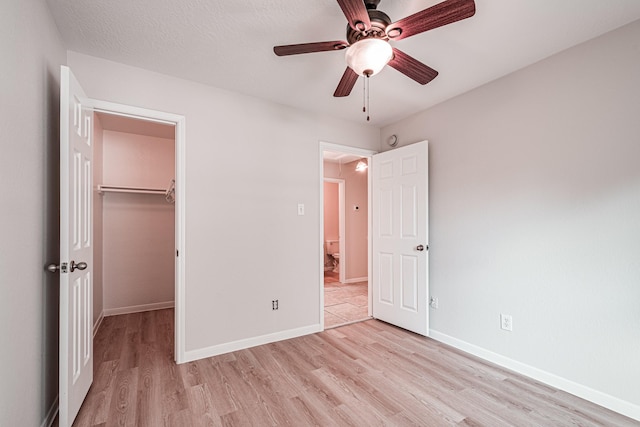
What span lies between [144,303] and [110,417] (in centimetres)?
251

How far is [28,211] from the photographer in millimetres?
1474

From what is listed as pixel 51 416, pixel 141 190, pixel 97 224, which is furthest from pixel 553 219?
pixel 97 224

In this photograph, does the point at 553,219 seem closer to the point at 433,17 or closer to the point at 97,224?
the point at 433,17

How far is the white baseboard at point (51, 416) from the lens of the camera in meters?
1.65

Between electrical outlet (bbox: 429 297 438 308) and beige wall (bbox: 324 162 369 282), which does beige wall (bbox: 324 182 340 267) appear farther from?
electrical outlet (bbox: 429 297 438 308)

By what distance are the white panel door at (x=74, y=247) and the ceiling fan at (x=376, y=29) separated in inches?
51.2

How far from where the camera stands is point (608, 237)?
1.96m

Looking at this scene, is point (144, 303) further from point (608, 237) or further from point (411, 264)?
point (608, 237)

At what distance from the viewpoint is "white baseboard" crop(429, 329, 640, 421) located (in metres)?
1.87

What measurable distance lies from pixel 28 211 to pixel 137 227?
2.78 meters

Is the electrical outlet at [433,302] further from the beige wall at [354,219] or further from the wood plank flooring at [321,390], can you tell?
the beige wall at [354,219]

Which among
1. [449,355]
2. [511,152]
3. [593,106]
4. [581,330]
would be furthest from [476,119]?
[449,355]

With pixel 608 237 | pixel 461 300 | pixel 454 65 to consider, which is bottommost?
pixel 461 300

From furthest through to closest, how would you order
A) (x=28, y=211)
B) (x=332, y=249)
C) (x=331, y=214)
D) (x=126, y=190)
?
(x=331, y=214)
(x=332, y=249)
(x=126, y=190)
(x=28, y=211)
